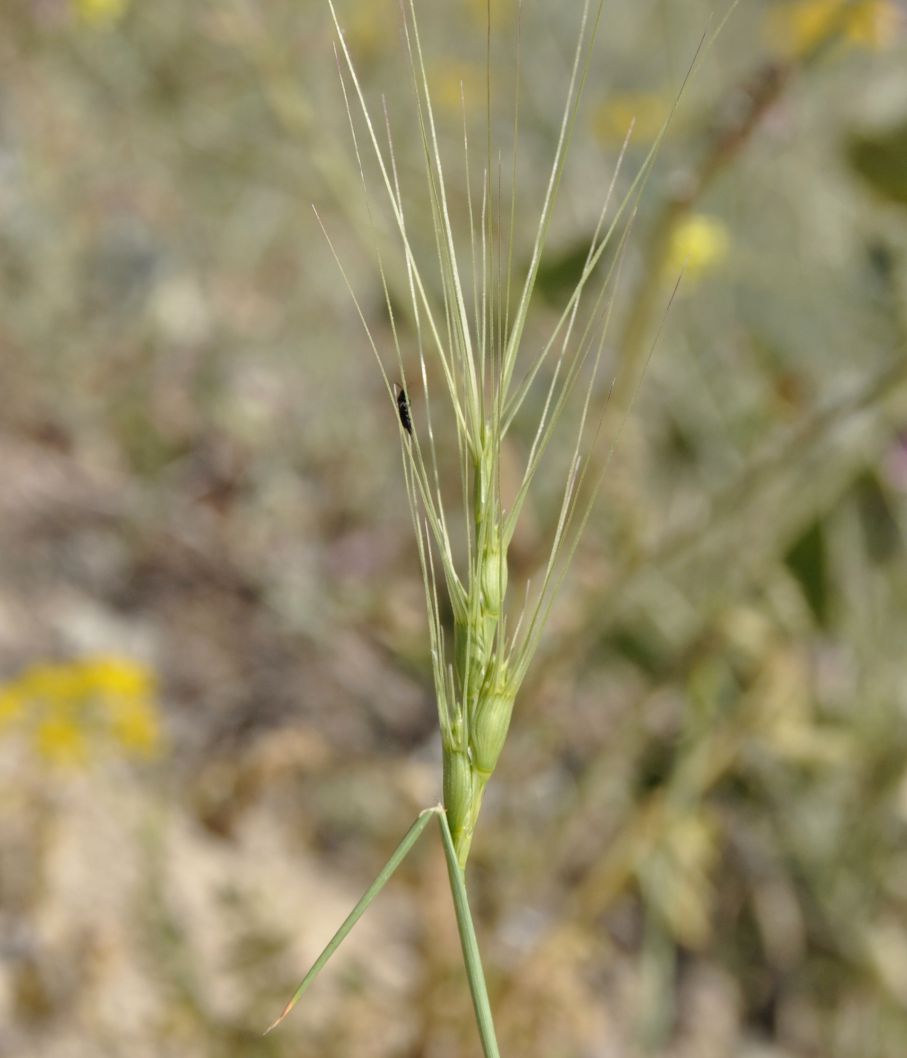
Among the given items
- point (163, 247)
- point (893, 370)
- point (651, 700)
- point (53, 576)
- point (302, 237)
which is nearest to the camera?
point (893, 370)

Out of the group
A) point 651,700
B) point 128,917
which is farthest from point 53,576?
point 651,700

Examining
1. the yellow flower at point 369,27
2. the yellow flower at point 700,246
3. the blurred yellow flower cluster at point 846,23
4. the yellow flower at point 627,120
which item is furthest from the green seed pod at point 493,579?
the yellow flower at point 369,27

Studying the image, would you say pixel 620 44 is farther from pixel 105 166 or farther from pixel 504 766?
pixel 504 766

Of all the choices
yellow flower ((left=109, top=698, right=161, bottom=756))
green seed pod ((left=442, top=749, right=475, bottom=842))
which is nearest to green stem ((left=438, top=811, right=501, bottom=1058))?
green seed pod ((left=442, top=749, right=475, bottom=842))

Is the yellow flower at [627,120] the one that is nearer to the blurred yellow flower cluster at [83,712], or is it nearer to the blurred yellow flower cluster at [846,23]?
the blurred yellow flower cluster at [846,23]

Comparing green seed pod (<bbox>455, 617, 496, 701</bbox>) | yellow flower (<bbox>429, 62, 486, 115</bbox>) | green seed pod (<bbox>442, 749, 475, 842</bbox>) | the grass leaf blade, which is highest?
yellow flower (<bbox>429, 62, 486, 115</bbox>)

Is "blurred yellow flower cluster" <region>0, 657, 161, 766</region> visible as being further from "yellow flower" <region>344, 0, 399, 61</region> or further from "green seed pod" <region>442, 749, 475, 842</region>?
"yellow flower" <region>344, 0, 399, 61</region>
